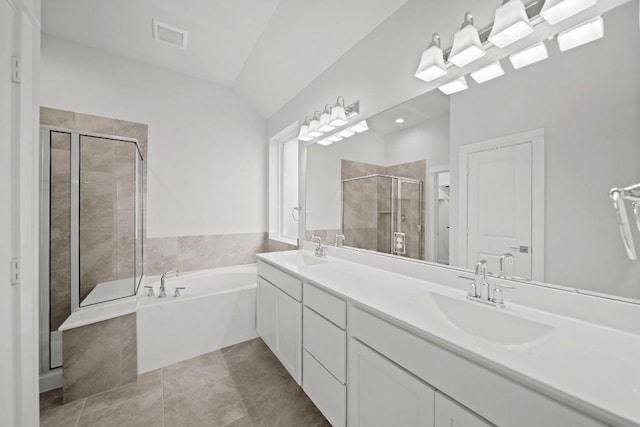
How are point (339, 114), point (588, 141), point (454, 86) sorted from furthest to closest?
point (339, 114) < point (454, 86) < point (588, 141)

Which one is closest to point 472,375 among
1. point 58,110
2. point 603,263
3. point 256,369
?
point 603,263

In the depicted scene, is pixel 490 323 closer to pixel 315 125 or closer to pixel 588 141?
pixel 588 141

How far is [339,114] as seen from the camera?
210 cm

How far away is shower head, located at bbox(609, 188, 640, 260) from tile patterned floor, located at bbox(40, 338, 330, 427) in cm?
162

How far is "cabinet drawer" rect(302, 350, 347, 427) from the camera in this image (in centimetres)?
127

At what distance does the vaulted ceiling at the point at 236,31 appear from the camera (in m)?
1.95

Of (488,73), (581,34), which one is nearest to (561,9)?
(581,34)

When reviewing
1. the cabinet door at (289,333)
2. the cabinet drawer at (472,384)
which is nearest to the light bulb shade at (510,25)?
the cabinet drawer at (472,384)

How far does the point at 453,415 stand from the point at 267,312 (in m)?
1.67

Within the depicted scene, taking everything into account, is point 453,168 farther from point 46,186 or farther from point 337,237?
point 46,186

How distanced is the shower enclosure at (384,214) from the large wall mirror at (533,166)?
1 cm

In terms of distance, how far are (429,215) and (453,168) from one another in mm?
287

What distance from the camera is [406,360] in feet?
3.11

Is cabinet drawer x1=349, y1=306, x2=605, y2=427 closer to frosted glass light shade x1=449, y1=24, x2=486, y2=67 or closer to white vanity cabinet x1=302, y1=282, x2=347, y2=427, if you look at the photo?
white vanity cabinet x1=302, y1=282, x2=347, y2=427
